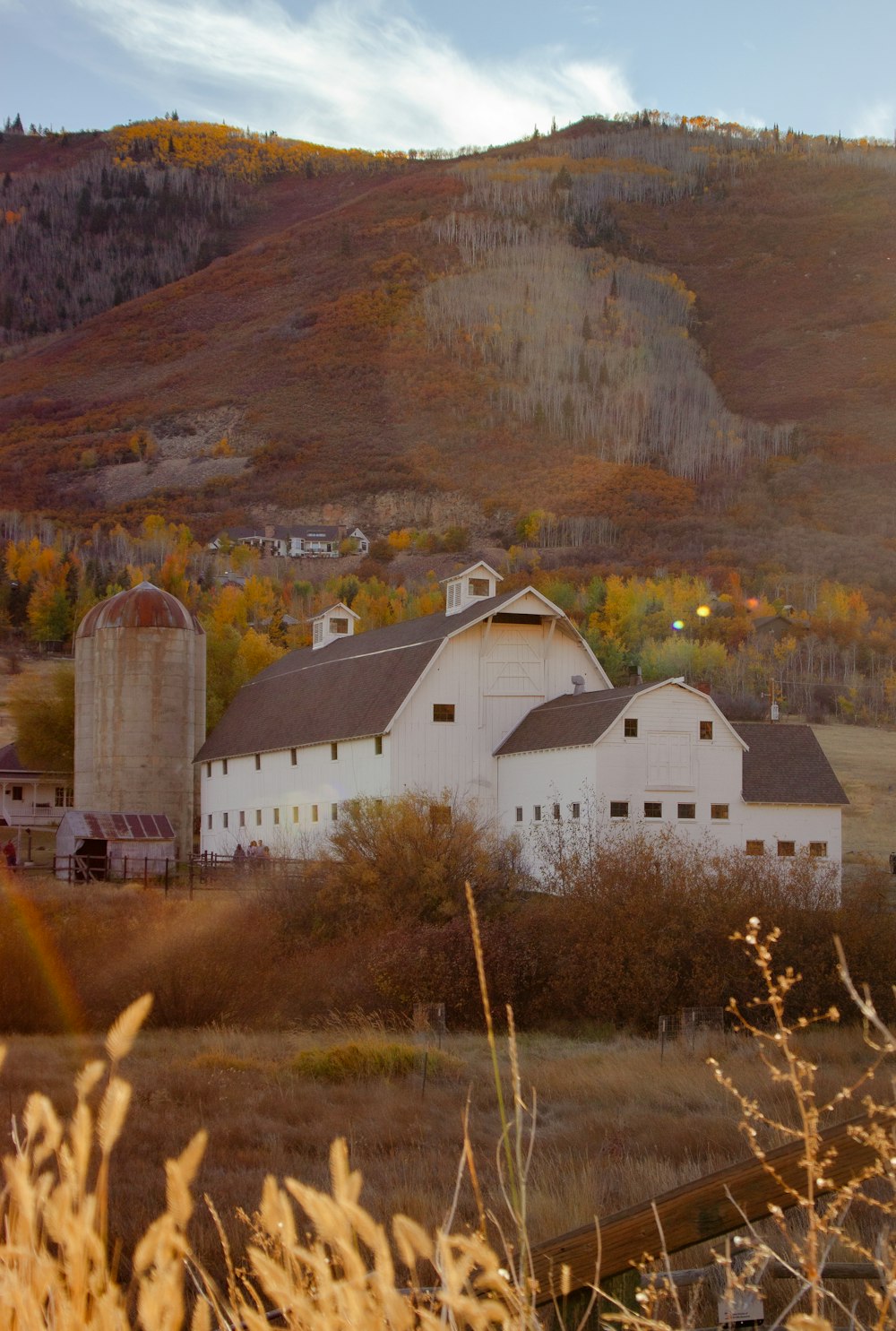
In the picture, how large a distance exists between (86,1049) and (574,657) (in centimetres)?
2934

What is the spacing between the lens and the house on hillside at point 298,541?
18538cm

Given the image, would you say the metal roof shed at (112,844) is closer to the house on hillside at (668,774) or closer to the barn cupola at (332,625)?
Result: the barn cupola at (332,625)

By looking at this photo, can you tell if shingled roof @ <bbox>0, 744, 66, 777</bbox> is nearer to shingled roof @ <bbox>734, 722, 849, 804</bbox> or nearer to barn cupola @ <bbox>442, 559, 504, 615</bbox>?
barn cupola @ <bbox>442, 559, 504, 615</bbox>

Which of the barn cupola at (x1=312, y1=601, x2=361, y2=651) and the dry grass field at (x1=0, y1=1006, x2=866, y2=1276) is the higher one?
the barn cupola at (x1=312, y1=601, x2=361, y2=651)

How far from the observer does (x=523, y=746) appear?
45219mm

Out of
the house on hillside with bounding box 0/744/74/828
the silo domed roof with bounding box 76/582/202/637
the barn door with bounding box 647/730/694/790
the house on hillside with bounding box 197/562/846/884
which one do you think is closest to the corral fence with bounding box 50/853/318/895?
the house on hillside with bounding box 197/562/846/884

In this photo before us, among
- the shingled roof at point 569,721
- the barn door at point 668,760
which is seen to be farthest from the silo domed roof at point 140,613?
the barn door at point 668,760

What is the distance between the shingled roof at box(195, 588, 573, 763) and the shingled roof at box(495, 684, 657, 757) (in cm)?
347

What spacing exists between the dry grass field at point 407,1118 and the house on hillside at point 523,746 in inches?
726

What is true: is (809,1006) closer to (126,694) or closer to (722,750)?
(722,750)

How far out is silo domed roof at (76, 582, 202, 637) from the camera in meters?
56.5

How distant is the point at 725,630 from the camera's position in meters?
120

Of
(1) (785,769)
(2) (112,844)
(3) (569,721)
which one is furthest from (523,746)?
(2) (112,844)

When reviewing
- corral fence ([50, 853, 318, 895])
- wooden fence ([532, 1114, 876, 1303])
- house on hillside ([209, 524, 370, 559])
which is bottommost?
corral fence ([50, 853, 318, 895])
